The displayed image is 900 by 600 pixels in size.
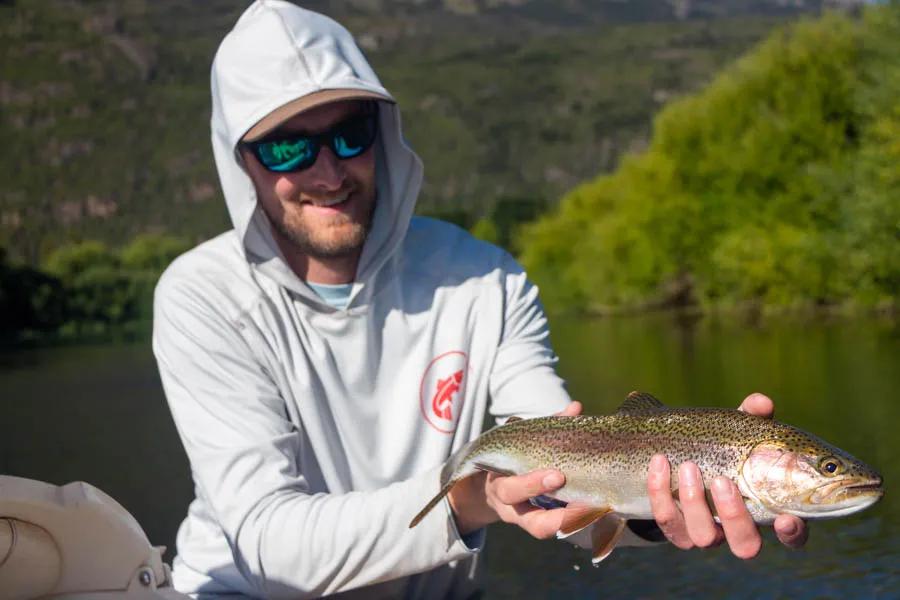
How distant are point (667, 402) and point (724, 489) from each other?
48.4ft

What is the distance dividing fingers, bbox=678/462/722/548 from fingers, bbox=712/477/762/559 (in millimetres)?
32

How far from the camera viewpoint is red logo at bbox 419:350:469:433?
3.70m

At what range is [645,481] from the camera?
287 cm

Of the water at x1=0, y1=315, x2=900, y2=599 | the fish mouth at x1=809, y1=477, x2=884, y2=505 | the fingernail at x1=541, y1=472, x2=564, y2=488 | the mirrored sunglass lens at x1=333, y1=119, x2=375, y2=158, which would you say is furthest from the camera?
the water at x1=0, y1=315, x2=900, y2=599

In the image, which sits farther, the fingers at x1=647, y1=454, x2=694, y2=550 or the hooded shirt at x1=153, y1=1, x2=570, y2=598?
the hooded shirt at x1=153, y1=1, x2=570, y2=598

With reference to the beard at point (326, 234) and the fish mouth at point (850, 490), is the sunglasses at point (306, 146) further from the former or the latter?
the fish mouth at point (850, 490)

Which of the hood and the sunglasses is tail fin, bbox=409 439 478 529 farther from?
the sunglasses

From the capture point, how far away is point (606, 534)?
3.06 m

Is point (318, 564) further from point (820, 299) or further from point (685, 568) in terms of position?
point (820, 299)

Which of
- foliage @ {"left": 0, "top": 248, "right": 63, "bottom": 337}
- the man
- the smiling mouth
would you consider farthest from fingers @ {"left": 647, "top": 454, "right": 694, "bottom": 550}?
foliage @ {"left": 0, "top": 248, "right": 63, "bottom": 337}

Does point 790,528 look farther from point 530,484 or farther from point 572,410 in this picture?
point 572,410

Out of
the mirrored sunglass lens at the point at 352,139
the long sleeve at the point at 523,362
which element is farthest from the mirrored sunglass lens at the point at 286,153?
the long sleeve at the point at 523,362

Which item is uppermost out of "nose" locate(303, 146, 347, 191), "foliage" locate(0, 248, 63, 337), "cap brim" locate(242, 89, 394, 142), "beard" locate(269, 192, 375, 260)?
"cap brim" locate(242, 89, 394, 142)

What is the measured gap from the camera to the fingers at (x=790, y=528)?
2.68 metres
